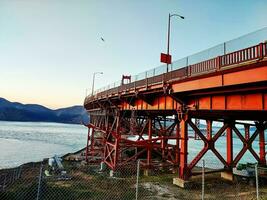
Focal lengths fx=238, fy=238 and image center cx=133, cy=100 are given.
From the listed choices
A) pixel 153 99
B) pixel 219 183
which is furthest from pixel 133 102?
pixel 219 183

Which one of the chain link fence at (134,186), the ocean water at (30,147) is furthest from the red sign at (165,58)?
the ocean water at (30,147)

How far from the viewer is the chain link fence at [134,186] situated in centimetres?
1442

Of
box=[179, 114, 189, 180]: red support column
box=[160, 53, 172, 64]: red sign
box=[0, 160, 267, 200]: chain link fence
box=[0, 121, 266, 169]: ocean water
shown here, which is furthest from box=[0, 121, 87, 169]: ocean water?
box=[160, 53, 172, 64]: red sign

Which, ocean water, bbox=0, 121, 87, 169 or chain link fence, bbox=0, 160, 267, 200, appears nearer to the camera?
chain link fence, bbox=0, 160, 267, 200

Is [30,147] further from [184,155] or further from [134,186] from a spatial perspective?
[184,155]

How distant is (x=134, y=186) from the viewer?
1770 centimetres

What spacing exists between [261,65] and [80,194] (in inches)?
490

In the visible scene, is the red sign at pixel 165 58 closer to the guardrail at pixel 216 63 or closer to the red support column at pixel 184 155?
the guardrail at pixel 216 63

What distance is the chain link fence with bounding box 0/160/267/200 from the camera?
1442 centimetres

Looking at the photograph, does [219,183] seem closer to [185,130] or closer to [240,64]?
[185,130]

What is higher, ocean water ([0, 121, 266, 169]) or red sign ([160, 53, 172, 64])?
red sign ([160, 53, 172, 64])

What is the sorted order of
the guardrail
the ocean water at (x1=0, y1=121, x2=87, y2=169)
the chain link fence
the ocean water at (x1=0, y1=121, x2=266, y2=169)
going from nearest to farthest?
the guardrail < the chain link fence < the ocean water at (x1=0, y1=121, x2=266, y2=169) < the ocean water at (x1=0, y1=121, x2=87, y2=169)

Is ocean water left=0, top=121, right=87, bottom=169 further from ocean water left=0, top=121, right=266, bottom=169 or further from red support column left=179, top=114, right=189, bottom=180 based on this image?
red support column left=179, top=114, right=189, bottom=180

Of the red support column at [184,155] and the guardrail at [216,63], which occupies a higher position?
the guardrail at [216,63]
